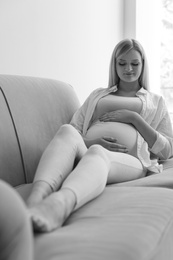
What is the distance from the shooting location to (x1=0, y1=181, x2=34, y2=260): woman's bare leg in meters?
0.76

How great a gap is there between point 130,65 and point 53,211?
1391mm

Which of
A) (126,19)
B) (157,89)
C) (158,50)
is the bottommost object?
(157,89)

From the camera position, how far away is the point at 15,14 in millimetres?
3131

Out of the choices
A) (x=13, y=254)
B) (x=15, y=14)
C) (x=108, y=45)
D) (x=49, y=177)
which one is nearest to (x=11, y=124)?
(x=49, y=177)

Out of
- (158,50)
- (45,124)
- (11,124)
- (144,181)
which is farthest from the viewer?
(158,50)

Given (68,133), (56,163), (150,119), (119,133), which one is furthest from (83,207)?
(150,119)

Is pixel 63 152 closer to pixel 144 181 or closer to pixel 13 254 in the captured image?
pixel 144 181

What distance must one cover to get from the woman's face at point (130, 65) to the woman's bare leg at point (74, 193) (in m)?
0.83

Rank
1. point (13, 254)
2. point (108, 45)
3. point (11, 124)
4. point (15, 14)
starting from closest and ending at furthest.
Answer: point (13, 254), point (11, 124), point (15, 14), point (108, 45)

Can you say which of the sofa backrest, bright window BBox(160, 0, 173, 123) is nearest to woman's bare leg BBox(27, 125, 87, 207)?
the sofa backrest

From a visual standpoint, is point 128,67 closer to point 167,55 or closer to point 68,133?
point 68,133

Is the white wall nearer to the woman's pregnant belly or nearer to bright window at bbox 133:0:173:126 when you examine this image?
bright window at bbox 133:0:173:126

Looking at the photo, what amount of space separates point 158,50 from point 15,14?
1.96 m

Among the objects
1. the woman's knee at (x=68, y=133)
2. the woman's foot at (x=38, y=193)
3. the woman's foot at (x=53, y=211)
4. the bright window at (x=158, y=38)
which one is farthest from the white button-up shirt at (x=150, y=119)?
the bright window at (x=158, y=38)
